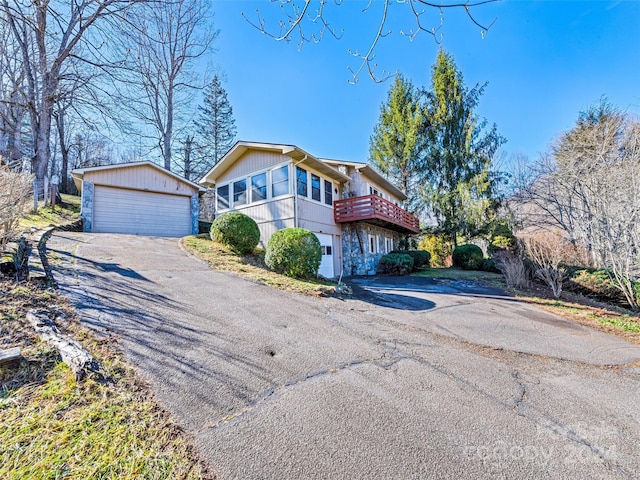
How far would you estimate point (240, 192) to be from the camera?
1345 cm

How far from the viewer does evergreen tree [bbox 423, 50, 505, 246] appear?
1964 cm

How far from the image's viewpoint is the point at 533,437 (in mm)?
2213

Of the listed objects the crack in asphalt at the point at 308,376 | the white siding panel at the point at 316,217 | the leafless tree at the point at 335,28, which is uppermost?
the leafless tree at the point at 335,28

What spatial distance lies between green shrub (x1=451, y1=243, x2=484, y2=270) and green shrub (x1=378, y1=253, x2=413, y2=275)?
410cm

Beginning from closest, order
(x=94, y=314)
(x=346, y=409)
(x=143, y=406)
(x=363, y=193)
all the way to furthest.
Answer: (x=143, y=406) → (x=346, y=409) → (x=94, y=314) → (x=363, y=193)

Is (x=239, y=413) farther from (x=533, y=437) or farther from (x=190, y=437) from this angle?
(x=533, y=437)

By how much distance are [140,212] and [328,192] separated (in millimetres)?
8766

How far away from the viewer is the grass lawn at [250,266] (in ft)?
21.8

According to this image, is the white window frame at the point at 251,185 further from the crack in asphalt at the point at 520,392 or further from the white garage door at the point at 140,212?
the crack in asphalt at the point at 520,392

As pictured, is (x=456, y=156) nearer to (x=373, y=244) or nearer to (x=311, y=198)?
(x=373, y=244)

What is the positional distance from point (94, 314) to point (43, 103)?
1481 cm

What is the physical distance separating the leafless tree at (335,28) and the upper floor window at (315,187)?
30.3 feet

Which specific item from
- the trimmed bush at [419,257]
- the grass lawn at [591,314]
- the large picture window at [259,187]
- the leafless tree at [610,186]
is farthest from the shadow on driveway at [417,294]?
the large picture window at [259,187]

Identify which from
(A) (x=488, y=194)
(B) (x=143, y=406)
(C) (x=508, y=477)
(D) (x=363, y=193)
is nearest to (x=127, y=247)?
(B) (x=143, y=406)
